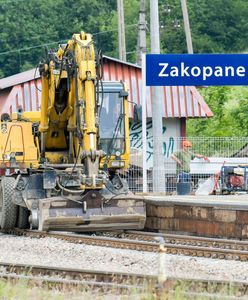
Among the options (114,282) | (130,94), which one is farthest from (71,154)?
(130,94)

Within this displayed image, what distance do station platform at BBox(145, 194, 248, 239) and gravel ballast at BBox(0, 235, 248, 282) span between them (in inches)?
108

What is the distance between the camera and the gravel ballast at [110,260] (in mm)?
14727

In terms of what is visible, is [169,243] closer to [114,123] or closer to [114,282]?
[114,123]

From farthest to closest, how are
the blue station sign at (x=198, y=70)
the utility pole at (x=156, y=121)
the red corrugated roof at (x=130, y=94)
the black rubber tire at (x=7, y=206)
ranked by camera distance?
the red corrugated roof at (x=130, y=94) → the utility pole at (x=156, y=121) → the blue station sign at (x=198, y=70) → the black rubber tire at (x=7, y=206)

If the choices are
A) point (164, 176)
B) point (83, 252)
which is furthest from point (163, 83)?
point (83, 252)

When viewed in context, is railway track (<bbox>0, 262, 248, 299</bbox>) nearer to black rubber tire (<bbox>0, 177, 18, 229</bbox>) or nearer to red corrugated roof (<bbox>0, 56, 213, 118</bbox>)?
black rubber tire (<bbox>0, 177, 18, 229</bbox>)

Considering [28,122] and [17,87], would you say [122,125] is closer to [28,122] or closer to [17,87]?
[28,122]

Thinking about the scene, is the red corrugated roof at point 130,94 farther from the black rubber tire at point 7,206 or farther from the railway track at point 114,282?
the railway track at point 114,282

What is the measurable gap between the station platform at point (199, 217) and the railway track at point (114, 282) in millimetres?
6018

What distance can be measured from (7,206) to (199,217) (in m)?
3.92

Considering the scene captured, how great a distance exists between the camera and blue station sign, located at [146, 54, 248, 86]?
29.0 metres

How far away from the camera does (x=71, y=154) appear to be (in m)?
22.2

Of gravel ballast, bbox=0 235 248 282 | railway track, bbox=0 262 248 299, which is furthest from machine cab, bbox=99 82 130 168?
railway track, bbox=0 262 248 299

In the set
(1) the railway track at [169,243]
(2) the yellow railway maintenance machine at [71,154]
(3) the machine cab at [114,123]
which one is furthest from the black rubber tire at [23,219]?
(3) the machine cab at [114,123]
